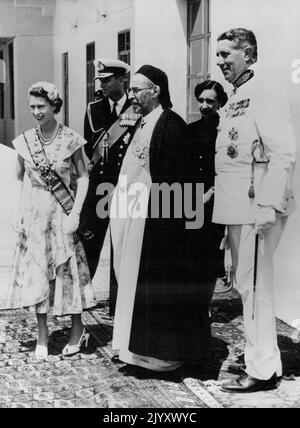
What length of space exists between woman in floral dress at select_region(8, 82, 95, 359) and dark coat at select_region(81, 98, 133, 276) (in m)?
0.67

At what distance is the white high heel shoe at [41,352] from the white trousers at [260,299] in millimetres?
1281

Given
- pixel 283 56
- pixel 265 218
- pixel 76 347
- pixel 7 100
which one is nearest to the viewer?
pixel 265 218

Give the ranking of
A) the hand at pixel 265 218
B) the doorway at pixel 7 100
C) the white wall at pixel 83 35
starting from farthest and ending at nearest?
the doorway at pixel 7 100 → the white wall at pixel 83 35 → the hand at pixel 265 218

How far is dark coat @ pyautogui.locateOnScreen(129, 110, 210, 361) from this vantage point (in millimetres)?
4102

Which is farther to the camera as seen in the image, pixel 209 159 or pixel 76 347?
pixel 209 159

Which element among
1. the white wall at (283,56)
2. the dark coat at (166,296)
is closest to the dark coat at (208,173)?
the dark coat at (166,296)

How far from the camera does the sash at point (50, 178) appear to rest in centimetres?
445

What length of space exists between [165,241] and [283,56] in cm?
157

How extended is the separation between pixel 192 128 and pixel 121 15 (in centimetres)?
316

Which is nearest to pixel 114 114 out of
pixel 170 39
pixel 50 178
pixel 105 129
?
pixel 105 129

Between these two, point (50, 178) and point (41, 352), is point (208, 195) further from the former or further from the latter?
point (41, 352)

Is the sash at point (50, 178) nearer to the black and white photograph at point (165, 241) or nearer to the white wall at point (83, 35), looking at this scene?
the black and white photograph at point (165, 241)

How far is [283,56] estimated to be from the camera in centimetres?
489

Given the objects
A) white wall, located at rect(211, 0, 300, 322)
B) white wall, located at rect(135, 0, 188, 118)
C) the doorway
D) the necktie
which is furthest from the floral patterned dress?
the doorway
